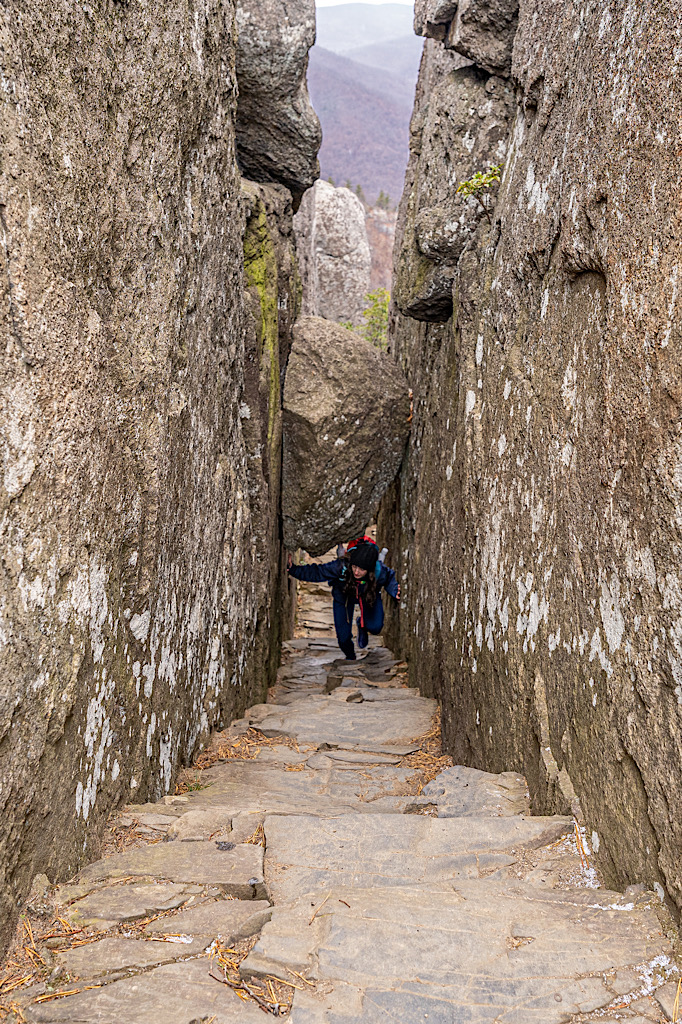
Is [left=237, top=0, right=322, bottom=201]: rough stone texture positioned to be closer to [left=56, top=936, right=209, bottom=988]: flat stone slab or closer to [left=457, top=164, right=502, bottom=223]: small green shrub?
[left=457, top=164, right=502, bottom=223]: small green shrub

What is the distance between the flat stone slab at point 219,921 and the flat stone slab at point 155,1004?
184 mm

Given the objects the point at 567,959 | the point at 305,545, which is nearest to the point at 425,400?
the point at 305,545

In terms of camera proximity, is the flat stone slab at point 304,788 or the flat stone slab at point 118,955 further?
the flat stone slab at point 304,788

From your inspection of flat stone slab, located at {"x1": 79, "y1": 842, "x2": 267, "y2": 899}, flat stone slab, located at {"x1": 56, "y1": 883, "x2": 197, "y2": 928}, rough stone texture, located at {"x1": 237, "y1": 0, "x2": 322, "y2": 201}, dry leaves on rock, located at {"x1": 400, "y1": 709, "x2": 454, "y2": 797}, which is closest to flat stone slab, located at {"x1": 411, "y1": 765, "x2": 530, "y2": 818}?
dry leaves on rock, located at {"x1": 400, "y1": 709, "x2": 454, "y2": 797}

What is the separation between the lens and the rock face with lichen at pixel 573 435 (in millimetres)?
2256

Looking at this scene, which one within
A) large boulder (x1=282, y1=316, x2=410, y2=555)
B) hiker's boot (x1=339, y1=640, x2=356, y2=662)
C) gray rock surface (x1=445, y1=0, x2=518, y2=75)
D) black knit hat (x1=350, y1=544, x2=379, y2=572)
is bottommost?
hiker's boot (x1=339, y1=640, x2=356, y2=662)

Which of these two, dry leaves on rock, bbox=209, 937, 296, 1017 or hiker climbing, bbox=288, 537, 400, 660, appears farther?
hiker climbing, bbox=288, 537, 400, 660

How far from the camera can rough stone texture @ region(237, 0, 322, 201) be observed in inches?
268

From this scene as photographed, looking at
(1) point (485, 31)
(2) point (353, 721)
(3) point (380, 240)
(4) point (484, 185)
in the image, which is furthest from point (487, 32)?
(3) point (380, 240)

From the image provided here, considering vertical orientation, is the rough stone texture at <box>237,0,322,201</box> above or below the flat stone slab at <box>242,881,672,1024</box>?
above

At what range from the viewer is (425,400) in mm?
8055

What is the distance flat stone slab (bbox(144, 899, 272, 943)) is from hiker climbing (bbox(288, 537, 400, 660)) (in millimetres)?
6118

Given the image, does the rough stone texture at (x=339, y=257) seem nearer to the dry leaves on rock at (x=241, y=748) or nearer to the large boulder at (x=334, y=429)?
the large boulder at (x=334, y=429)

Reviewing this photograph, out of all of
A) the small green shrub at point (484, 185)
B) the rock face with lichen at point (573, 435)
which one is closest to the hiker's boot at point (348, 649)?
the rock face with lichen at point (573, 435)
